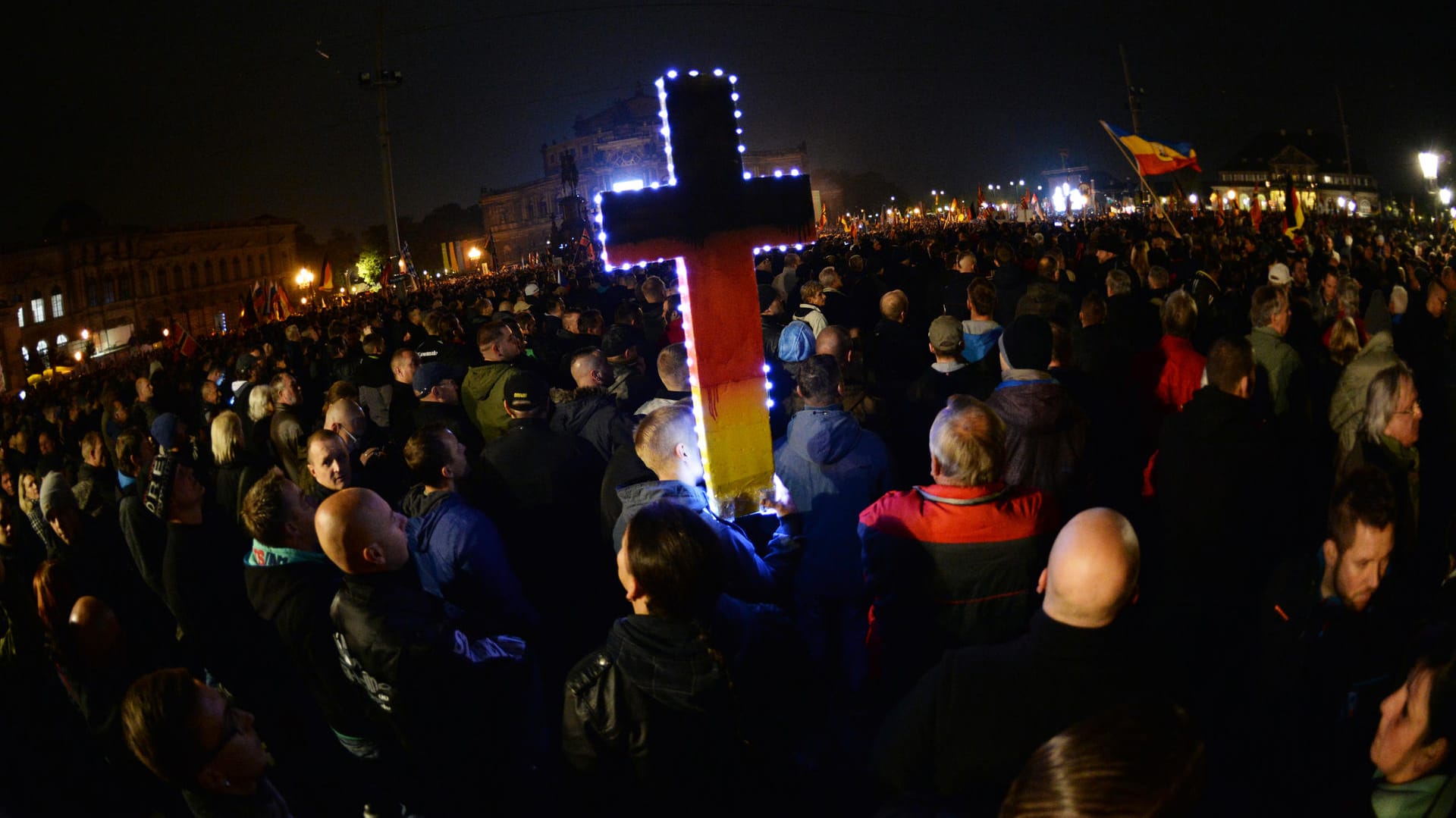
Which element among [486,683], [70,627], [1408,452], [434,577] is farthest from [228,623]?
[1408,452]

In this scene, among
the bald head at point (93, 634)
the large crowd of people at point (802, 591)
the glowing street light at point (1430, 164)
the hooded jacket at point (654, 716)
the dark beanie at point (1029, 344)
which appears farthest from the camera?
the glowing street light at point (1430, 164)

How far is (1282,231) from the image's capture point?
15.6m

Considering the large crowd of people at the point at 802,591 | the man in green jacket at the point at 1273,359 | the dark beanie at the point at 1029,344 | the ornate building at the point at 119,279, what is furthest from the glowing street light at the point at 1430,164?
the ornate building at the point at 119,279

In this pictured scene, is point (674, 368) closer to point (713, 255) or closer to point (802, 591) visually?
point (713, 255)

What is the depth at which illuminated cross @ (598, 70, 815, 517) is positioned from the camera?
368 centimetres

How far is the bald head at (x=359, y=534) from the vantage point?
122 inches

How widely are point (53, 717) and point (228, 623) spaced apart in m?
0.88

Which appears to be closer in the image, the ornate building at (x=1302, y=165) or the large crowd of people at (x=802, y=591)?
the large crowd of people at (x=802, y=591)

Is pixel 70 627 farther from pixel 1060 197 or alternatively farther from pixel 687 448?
pixel 1060 197

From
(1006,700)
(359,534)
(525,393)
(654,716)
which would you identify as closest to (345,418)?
(525,393)

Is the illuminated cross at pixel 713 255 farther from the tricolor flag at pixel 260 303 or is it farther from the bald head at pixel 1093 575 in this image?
the tricolor flag at pixel 260 303

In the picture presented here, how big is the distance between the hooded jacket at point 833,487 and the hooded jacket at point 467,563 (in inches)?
52.6

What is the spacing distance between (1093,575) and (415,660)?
7.38 feet

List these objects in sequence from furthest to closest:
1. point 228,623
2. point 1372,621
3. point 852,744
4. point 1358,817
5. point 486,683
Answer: point 228,623 → point 852,744 → point 486,683 → point 1372,621 → point 1358,817
